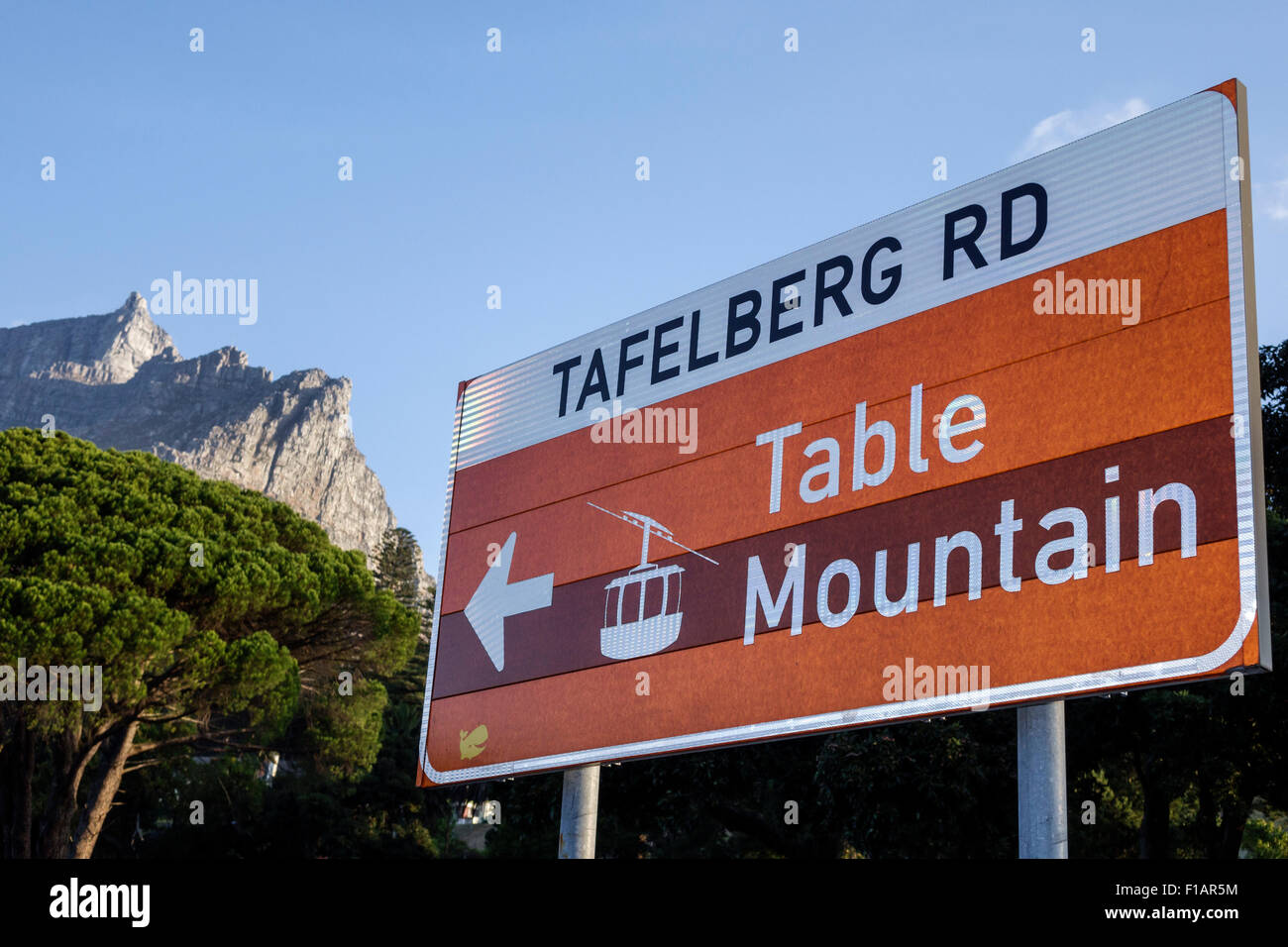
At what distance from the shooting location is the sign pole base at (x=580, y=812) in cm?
830

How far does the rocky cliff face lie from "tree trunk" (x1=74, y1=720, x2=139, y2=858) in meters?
120

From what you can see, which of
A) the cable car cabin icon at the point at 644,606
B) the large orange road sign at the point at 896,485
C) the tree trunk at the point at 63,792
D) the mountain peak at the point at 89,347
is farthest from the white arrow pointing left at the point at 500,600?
the mountain peak at the point at 89,347

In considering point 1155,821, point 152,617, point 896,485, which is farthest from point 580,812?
point 1155,821

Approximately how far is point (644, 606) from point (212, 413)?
155m

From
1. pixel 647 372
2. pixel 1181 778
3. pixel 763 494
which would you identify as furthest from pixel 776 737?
pixel 1181 778

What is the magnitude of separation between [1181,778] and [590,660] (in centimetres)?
1301

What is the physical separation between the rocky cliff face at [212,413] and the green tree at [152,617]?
388 feet

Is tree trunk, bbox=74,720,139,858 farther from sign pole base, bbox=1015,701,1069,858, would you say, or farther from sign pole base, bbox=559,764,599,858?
sign pole base, bbox=1015,701,1069,858

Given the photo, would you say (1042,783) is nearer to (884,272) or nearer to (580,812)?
(884,272)

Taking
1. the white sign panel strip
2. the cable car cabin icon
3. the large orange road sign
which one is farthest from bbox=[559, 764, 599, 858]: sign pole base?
the white sign panel strip

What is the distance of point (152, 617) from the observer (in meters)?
19.9

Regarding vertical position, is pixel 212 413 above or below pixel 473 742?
above

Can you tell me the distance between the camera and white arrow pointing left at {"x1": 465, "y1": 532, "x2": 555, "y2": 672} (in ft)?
28.9

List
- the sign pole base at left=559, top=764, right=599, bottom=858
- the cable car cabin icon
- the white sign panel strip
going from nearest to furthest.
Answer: the white sign panel strip, the cable car cabin icon, the sign pole base at left=559, top=764, right=599, bottom=858
